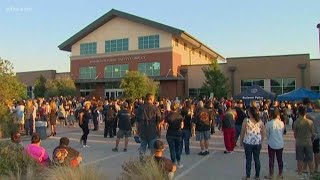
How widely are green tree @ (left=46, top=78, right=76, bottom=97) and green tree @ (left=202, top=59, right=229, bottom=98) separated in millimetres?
14887

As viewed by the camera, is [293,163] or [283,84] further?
[283,84]

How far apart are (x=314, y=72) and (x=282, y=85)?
324 cm

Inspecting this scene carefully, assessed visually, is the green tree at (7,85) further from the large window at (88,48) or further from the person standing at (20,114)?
the large window at (88,48)

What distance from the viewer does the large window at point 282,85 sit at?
39.2 meters

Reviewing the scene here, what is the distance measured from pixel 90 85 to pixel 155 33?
1059cm

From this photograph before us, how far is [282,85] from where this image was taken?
39.8 metres

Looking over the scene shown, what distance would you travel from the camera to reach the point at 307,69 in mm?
38531

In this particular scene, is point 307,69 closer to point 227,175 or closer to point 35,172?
point 227,175

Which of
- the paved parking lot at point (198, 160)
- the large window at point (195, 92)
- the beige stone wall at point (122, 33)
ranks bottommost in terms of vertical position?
the paved parking lot at point (198, 160)

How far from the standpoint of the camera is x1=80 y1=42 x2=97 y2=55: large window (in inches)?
1930

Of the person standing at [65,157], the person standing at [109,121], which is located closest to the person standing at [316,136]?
the person standing at [65,157]

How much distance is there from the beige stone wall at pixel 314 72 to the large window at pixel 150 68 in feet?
51.6

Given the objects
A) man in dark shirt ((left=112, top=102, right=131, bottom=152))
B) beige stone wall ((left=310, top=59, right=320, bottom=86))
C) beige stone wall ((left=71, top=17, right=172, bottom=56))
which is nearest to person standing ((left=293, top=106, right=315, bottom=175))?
man in dark shirt ((left=112, top=102, right=131, bottom=152))

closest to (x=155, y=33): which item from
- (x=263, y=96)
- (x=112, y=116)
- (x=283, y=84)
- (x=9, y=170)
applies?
(x=283, y=84)
